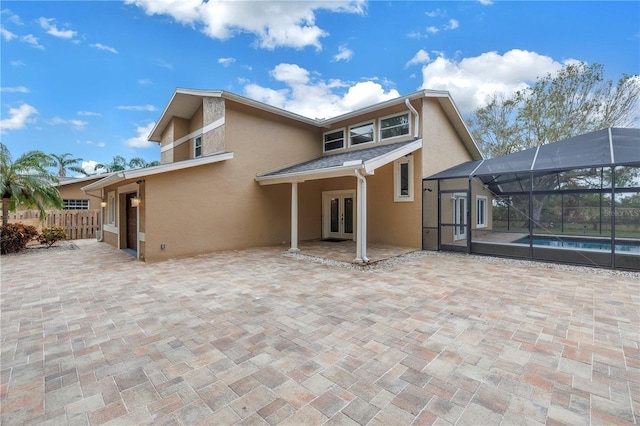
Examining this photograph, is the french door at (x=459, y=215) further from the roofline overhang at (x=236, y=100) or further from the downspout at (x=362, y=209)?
the roofline overhang at (x=236, y=100)

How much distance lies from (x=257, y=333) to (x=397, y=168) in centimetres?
903

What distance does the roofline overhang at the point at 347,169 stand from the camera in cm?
787

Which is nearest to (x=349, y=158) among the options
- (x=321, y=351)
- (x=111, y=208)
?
(x=321, y=351)

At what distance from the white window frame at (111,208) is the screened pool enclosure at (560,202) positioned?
44.8 ft

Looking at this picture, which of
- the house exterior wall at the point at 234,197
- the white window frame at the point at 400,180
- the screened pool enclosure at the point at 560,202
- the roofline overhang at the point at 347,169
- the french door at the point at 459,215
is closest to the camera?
the screened pool enclosure at the point at 560,202

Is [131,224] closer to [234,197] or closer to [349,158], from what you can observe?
[234,197]

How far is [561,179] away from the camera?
31.5 feet

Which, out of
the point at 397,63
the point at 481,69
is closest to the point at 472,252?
the point at 397,63

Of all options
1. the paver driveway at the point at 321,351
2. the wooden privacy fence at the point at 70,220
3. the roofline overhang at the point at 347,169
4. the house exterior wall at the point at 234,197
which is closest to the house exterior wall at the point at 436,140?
the roofline overhang at the point at 347,169

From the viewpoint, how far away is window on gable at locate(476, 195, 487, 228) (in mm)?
15023

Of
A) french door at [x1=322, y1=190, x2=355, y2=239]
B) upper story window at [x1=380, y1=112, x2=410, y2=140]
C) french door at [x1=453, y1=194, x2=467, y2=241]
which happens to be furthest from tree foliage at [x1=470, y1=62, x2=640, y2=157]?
french door at [x1=322, y1=190, x2=355, y2=239]

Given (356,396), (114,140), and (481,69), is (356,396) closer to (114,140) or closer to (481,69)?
(481,69)

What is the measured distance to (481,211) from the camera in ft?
51.1

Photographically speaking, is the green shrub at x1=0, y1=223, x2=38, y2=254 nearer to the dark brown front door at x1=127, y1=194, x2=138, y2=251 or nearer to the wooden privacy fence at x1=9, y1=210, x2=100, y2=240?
the wooden privacy fence at x1=9, y1=210, x2=100, y2=240
